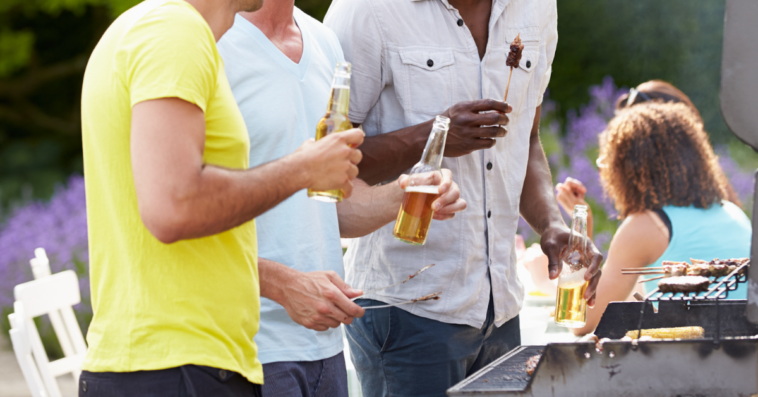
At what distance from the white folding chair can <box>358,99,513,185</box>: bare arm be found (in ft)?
4.98

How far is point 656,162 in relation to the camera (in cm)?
333

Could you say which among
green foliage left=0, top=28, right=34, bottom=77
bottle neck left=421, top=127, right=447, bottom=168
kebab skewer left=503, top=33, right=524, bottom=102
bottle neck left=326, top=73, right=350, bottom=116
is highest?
green foliage left=0, top=28, right=34, bottom=77

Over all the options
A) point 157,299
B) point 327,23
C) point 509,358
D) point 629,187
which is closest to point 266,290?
point 157,299

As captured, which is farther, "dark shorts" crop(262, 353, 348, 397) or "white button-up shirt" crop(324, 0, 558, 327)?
"white button-up shirt" crop(324, 0, 558, 327)

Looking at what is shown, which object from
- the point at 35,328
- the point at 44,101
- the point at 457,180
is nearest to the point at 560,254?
the point at 457,180

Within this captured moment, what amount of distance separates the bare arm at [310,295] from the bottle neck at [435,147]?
38 centimetres

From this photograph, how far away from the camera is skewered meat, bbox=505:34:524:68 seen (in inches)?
89.2

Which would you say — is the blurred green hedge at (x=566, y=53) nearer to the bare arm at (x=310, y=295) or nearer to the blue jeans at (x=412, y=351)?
the blue jeans at (x=412, y=351)

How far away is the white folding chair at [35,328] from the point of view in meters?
2.79

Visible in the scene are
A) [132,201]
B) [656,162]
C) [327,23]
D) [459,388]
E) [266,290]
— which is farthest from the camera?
[656,162]

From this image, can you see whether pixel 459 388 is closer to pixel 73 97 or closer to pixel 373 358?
pixel 373 358

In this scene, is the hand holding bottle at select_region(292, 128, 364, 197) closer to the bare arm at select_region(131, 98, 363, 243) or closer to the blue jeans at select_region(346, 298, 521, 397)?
the bare arm at select_region(131, 98, 363, 243)

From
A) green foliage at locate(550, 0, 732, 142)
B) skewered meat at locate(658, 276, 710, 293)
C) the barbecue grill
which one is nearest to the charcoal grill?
the barbecue grill

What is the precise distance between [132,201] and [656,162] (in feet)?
8.47
